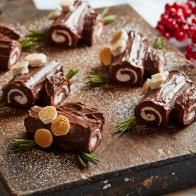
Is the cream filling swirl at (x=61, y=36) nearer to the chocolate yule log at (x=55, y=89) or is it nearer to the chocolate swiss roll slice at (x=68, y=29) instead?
the chocolate swiss roll slice at (x=68, y=29)

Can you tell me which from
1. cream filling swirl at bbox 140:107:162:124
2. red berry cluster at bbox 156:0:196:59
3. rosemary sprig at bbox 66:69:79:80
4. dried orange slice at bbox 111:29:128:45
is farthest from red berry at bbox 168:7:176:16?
cream filling swirl at bbox 140:107:162:124

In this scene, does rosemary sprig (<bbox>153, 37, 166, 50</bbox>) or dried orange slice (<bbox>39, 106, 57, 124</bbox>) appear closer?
dried orange slice (<bbox>39, 106, 57, 124</bbox>)

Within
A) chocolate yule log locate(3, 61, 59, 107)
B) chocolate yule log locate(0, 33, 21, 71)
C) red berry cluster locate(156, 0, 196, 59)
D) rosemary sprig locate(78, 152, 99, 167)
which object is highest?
chocolate yule log locate(0, 33, 21, 71)

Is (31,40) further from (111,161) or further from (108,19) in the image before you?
(111,161)

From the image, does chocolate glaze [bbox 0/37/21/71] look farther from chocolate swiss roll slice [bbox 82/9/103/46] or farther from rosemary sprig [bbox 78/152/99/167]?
rosemary sprig [bbox 78/152/99/167]

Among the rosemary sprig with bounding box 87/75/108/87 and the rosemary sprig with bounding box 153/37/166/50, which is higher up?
the rosemary sprig with bounding box 87/75/108/87

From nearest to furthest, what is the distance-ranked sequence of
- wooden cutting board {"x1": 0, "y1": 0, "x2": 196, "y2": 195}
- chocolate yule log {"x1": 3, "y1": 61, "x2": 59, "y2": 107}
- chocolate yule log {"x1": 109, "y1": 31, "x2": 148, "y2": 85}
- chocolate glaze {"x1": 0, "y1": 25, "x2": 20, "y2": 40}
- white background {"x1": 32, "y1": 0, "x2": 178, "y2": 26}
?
1. wooden cutting board {"x1": 0, "y1": 0, "x2": 196, "y2": 195}
2. chocolate yule log {"x1": 3, "y1": 61, "x2": 59, "y2": 107}
3. chocolate yule log {"x1": 109, "y1": 31, "x2": 148, "y2": 85}
4. chocolate glaze {"x1": 0, "y1": 25, "x2": 20, "y2": 40}
5. white background {"x1": 32, "y1": 0, "x2": 178, "y2": 26}

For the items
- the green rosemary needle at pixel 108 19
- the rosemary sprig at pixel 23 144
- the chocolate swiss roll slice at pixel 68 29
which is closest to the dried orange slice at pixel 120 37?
the chocolate swiss roll slice at pixel 68 29
